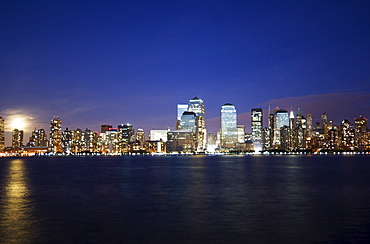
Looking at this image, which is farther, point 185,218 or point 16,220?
point 185,218

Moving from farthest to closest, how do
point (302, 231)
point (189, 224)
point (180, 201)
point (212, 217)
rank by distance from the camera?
point (180, 201)
point (212, 217)
point (189, 224)
point (302, 231)

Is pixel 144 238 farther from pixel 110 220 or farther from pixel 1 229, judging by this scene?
pixel 1 229

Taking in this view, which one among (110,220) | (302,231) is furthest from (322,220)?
(110,220)

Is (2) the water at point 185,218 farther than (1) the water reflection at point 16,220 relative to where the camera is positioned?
Yes

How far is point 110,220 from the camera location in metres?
30.0

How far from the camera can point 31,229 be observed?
26.4 m

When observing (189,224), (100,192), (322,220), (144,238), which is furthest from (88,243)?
(100,192)

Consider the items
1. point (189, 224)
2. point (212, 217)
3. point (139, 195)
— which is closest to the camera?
point (189, 224)

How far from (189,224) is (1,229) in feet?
43.8

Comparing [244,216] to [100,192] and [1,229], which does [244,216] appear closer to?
[1,229]

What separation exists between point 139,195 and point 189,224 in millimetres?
20702

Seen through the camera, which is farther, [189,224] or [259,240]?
[189,224]

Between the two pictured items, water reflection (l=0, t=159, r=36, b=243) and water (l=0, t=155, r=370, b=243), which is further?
water (l=0, t=155, r=370, b=243)

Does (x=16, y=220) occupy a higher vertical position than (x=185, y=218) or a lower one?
higher
